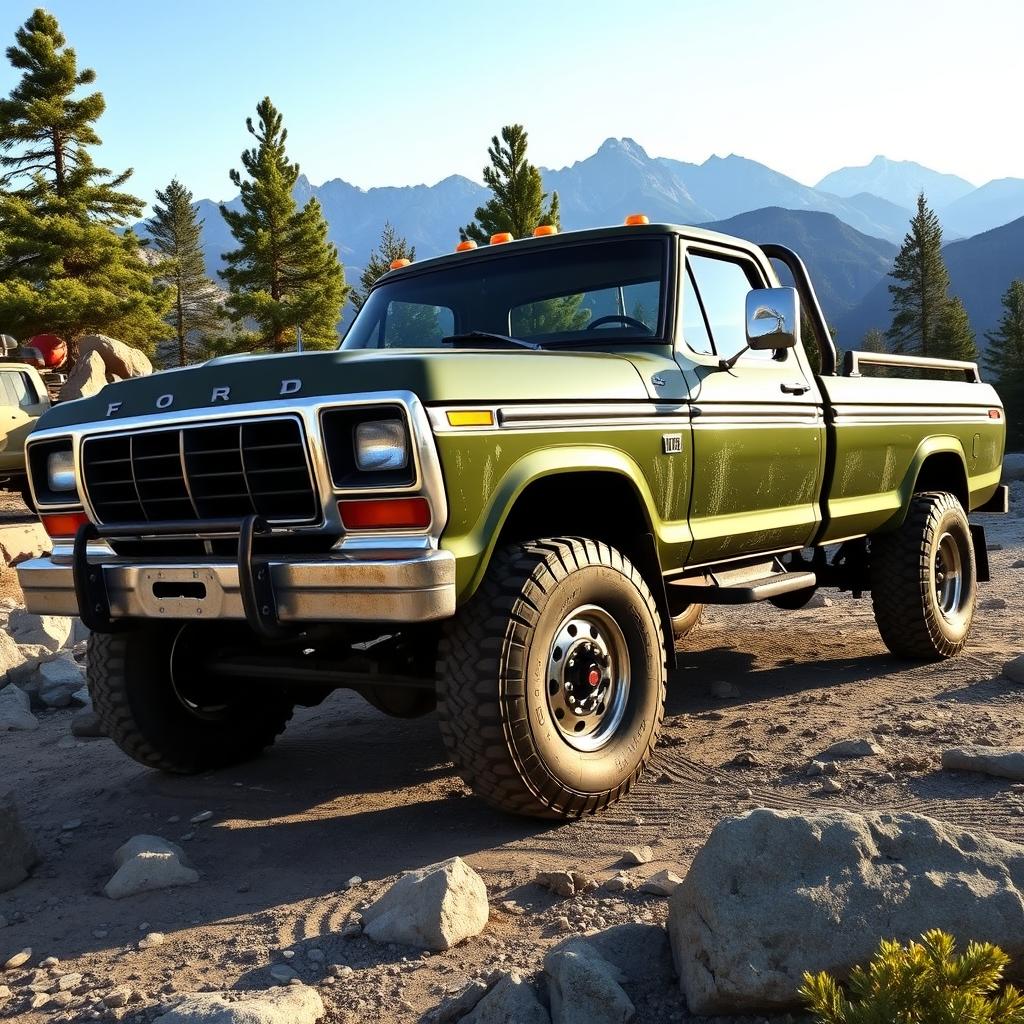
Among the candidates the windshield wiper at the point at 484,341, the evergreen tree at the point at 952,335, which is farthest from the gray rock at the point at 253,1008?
the evergreen tree at the point at 952,335

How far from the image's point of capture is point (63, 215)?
33.2 m

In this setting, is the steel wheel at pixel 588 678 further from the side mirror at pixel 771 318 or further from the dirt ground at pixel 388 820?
the side mirror at pixel 771 318

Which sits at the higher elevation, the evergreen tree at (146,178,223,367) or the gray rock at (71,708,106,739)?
the evergreen tree at (146,178,223,367)

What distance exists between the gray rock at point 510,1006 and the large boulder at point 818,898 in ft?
1.14

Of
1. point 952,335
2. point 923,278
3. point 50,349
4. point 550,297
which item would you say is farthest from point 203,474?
point 923,278

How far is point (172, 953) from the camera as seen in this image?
2.90 m

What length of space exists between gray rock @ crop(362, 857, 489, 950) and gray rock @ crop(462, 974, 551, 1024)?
41cm

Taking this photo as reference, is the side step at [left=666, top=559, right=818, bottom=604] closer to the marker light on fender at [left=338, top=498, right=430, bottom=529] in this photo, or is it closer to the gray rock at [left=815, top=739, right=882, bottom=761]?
the gray rock at [left=815, top=739, right=882, bottom=761]

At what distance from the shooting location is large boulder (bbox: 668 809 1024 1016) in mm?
2266

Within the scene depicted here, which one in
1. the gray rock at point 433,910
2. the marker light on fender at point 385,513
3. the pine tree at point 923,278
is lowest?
the gray rock at point 433,910

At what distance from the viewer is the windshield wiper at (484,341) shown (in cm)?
439

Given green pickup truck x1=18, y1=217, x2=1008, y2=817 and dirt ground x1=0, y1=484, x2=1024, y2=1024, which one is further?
green pickup truck x1=18, y1=217, x2=1008, y2=817

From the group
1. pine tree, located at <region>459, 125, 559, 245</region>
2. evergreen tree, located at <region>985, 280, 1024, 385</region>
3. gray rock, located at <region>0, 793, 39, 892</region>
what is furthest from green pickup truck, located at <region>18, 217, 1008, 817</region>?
evergreen tree, located at <region>985, 280, 1024, 385</region>

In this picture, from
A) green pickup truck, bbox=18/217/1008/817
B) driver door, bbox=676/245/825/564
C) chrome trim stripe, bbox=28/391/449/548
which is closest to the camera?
chrome trim stripe, bbox=28/391/449/548
